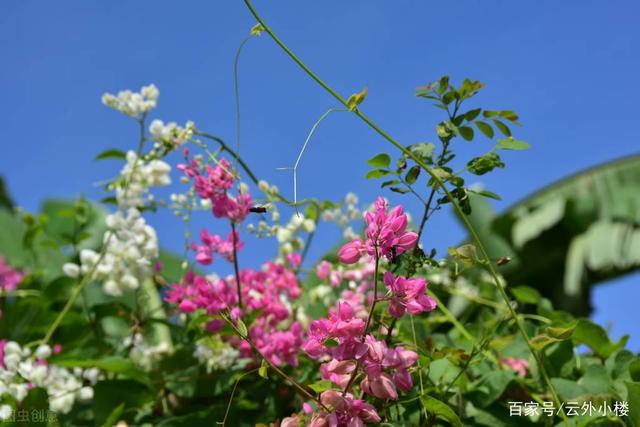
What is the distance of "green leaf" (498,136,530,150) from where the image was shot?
743 millimetres

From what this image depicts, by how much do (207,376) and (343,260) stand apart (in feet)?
1.63

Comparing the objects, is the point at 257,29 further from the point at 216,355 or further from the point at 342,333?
the point at 216,355

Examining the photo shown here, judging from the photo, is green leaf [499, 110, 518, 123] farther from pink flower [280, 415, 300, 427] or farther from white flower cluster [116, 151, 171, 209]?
white flower cluster [116, 151, 171, 209]

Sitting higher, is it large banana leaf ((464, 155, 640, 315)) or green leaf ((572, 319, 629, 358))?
large banana leaf ((464, 155, 640, 315))

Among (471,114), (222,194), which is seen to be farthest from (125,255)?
(471,114)

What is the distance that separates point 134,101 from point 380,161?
0.53 meters

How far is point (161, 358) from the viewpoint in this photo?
123 cm

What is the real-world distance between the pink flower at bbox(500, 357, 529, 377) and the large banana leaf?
21.2 feet

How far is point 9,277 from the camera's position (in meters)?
1.80

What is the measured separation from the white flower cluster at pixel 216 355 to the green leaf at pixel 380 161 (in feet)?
1.45

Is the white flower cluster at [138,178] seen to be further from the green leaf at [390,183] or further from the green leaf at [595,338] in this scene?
the green leaf at [595,338]

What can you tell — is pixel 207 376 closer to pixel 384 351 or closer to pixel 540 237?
pixel 384 351

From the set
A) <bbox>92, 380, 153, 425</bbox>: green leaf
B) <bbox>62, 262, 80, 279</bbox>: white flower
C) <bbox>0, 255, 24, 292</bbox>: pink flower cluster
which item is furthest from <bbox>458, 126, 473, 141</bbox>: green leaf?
→ <bbox>0, 255, 24, 292</bbox>: pink flower cluster

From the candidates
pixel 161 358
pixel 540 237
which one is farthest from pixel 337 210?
pixel 540 237
